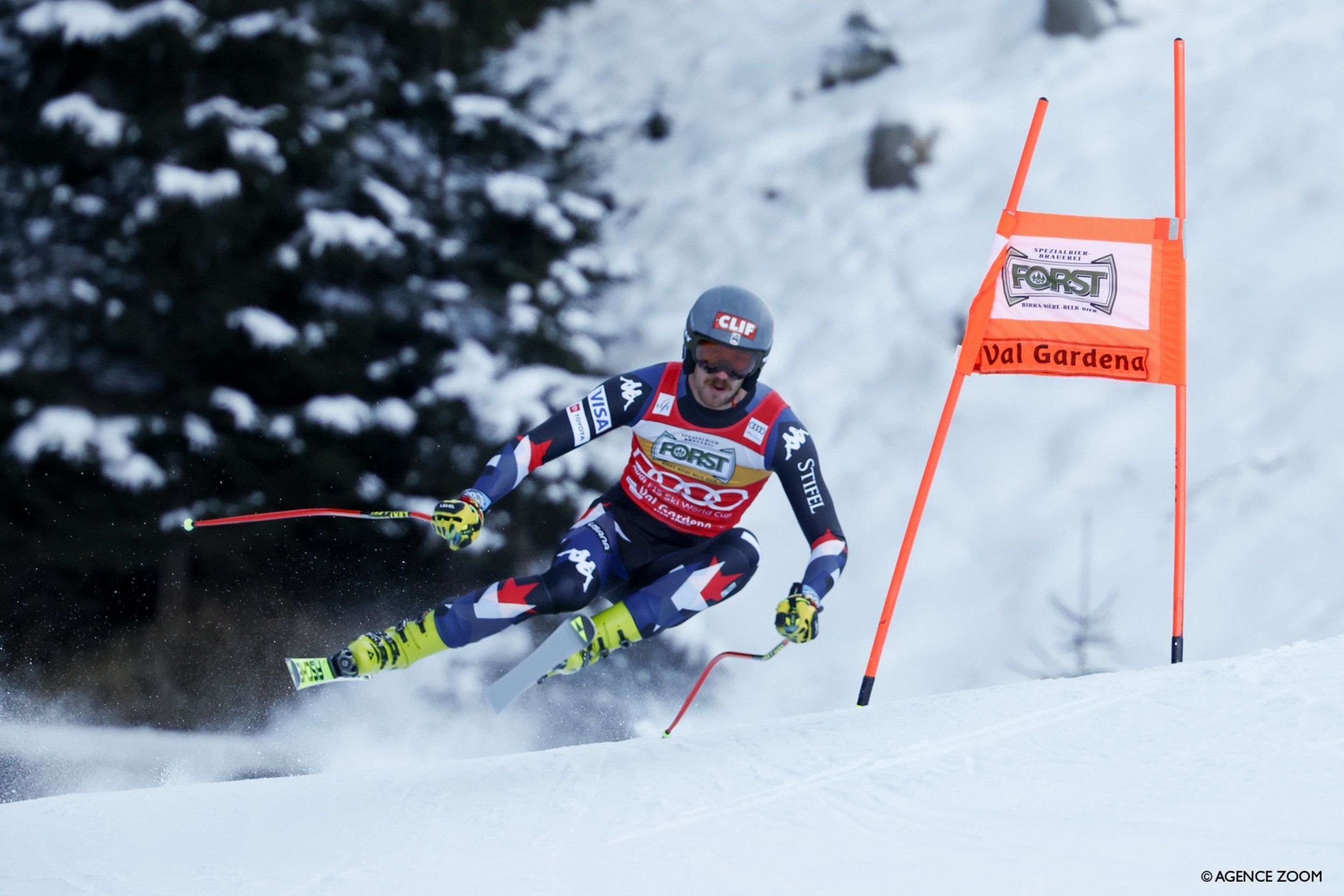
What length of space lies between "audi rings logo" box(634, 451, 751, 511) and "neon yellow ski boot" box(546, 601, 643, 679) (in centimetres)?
52

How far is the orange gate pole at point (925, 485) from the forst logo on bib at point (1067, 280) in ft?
0.53

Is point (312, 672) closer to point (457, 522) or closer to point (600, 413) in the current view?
point (457, 522)

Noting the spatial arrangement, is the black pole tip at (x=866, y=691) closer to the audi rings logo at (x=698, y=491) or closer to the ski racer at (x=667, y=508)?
the ski racer at (x=667, y=508)

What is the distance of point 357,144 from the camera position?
10.3m

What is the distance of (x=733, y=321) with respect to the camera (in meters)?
4.00

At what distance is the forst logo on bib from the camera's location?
5129 mm

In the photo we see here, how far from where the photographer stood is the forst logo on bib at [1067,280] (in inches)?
202

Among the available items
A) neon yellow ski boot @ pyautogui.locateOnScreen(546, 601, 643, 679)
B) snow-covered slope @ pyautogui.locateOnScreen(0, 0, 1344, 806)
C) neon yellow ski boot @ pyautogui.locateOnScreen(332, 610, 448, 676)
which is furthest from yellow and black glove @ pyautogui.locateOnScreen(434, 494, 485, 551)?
snow-covered slope @ pyautogui.locateOnScreen(0, 0, 1344, 806)

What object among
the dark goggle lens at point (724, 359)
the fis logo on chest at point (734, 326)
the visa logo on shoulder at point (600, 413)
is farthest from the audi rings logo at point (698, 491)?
the fis logo on chest at point (734, 326)

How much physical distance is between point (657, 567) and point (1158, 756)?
1751mm

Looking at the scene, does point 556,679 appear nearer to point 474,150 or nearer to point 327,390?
point 327,390

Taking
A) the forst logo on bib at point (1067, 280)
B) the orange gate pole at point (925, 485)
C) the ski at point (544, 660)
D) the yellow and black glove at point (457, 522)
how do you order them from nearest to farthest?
the yellow and black glove at point (457, 522) < the ski at point (544, 660) < the orange gate pole at point (925, 485) < the forst logo on bib at point (1067, 280)

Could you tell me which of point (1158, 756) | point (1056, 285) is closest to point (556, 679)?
point (1056, 285)

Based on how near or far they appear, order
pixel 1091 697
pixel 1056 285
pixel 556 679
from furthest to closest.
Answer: pixel 556 679 < pixel 1056 285 < pixel 1091 697
